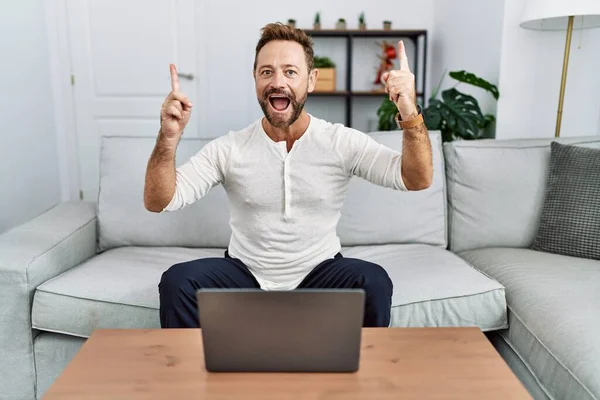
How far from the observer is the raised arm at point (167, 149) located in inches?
49.9

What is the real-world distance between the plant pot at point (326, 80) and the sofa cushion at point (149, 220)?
1.97 m

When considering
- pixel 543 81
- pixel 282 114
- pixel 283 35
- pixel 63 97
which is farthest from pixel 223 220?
pixel 63 97

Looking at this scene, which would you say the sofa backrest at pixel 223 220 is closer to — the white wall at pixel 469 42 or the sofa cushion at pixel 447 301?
the sofa cushion at pixel 447 301

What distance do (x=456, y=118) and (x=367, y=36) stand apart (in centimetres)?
175

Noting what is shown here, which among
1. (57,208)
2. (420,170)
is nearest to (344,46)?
(57,208)

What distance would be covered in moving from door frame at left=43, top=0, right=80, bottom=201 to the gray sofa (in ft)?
5.96

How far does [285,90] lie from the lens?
4.77 feet

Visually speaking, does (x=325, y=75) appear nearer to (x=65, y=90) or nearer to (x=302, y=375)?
(x=65, y=90)

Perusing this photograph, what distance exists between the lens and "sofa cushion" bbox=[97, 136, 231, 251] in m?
1.98

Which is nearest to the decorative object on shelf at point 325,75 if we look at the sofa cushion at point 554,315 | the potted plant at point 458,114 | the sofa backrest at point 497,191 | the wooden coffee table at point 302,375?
the potted plant at point 458,114

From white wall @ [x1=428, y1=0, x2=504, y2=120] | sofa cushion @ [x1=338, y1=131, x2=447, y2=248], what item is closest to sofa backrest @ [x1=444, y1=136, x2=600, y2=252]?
sofa cushion @ [x1=338, y1=131, x2=447, y2=248]

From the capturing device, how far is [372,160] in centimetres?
147

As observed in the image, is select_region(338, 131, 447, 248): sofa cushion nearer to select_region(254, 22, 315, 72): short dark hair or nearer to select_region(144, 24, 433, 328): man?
select_region(144, 24, 433, 328): man

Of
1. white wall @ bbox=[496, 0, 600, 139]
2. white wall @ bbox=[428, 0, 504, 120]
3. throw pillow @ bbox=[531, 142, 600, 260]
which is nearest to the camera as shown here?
throw pillow @ bbox=[531, 142, 600, 260]
